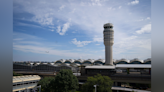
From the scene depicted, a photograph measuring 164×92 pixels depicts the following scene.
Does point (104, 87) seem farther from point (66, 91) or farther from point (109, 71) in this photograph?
point (109, 71)

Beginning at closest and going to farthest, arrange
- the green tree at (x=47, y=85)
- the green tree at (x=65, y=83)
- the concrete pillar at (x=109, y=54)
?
the green tree at (x=65, y=83)
the green tree at (x=47, y=85)
the concrete pillar at (x=109, y=54)

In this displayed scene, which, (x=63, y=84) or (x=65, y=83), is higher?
(x=65, y=83)

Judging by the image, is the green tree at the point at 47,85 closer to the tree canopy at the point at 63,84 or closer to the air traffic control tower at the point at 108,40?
the tree canopy at the point at 63,84

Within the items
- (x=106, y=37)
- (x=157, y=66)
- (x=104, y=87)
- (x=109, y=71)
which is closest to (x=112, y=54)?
(x=106, y=37)

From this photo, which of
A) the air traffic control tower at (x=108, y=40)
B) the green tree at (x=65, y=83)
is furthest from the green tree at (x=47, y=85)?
the air traffic control tower at (x=108, y=40)

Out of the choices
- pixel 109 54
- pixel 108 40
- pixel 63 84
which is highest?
pixel 108 40

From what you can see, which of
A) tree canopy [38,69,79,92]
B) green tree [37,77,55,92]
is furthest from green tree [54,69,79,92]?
green tree [37,77,55,92]

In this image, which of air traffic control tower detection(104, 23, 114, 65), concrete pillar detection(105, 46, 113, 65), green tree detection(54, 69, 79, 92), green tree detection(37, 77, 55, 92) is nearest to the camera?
green tree detection(54, 69, 79, 92)

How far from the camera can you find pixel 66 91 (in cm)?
2414

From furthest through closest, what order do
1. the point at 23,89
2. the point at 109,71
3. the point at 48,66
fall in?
A: 1. the point at 48,66
2. the point at 109,71
3. the point at 23,89

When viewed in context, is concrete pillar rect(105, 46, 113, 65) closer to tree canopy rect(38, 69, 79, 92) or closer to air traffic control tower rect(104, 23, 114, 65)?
air traffic control tower rect(104, 23, 114, 65)

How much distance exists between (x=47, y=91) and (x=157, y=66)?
2489 centimetres

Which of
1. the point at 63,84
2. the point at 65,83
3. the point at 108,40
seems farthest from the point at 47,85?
Answer: the point at 108,40

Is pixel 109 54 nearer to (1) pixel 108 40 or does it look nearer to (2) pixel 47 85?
(1) pixel 108 40
